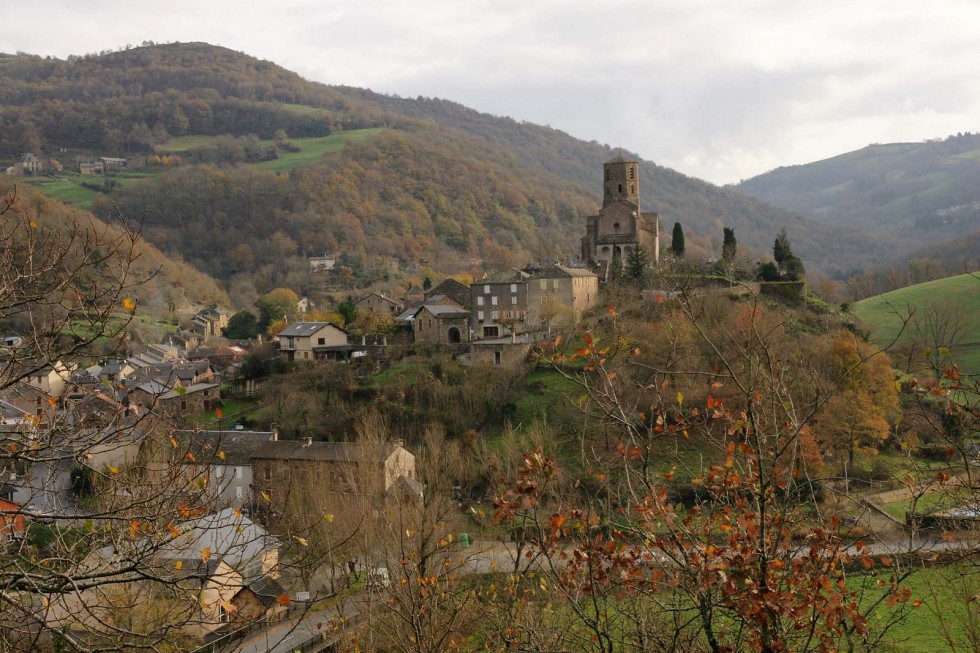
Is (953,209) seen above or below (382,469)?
above

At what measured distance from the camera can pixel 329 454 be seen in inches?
1079

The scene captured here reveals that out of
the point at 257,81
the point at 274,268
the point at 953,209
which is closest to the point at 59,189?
the point at 274,268

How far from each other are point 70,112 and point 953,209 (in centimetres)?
16917

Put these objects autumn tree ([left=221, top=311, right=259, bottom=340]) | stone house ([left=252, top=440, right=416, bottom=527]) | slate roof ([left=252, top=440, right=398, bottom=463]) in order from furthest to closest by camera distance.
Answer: autumn tree ([left=221, top=311, right=259, bottom=340]), slate roof ([left=252, top=440, right=398, bottom=463]), stone house ([left=252, top=440, right=416, bottom=527])

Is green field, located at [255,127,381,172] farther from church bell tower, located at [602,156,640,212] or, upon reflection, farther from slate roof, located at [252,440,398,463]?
slate roof, located at [252,440,398,463]

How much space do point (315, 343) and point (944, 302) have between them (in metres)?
38.3

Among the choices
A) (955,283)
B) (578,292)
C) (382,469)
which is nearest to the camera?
(382,469)

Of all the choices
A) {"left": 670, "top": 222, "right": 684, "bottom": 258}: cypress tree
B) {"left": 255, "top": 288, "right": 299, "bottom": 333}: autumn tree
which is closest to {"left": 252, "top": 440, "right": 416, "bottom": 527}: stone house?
{"left": 670, "top": 222, "right": 684, "bottom": 258}: cypress tree

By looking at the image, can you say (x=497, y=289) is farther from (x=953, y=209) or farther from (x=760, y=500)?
(x=953, y=209)

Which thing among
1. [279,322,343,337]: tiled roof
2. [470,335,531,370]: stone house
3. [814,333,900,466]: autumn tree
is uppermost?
[279,322,343,337]: tiled roof

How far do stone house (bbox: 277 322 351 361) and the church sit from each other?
48.8 ft

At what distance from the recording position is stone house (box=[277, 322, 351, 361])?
133 feet

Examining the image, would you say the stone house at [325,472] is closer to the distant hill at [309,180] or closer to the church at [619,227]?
the church at [619,227]

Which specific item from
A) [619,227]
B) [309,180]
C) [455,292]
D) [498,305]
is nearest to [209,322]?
[455,292]
